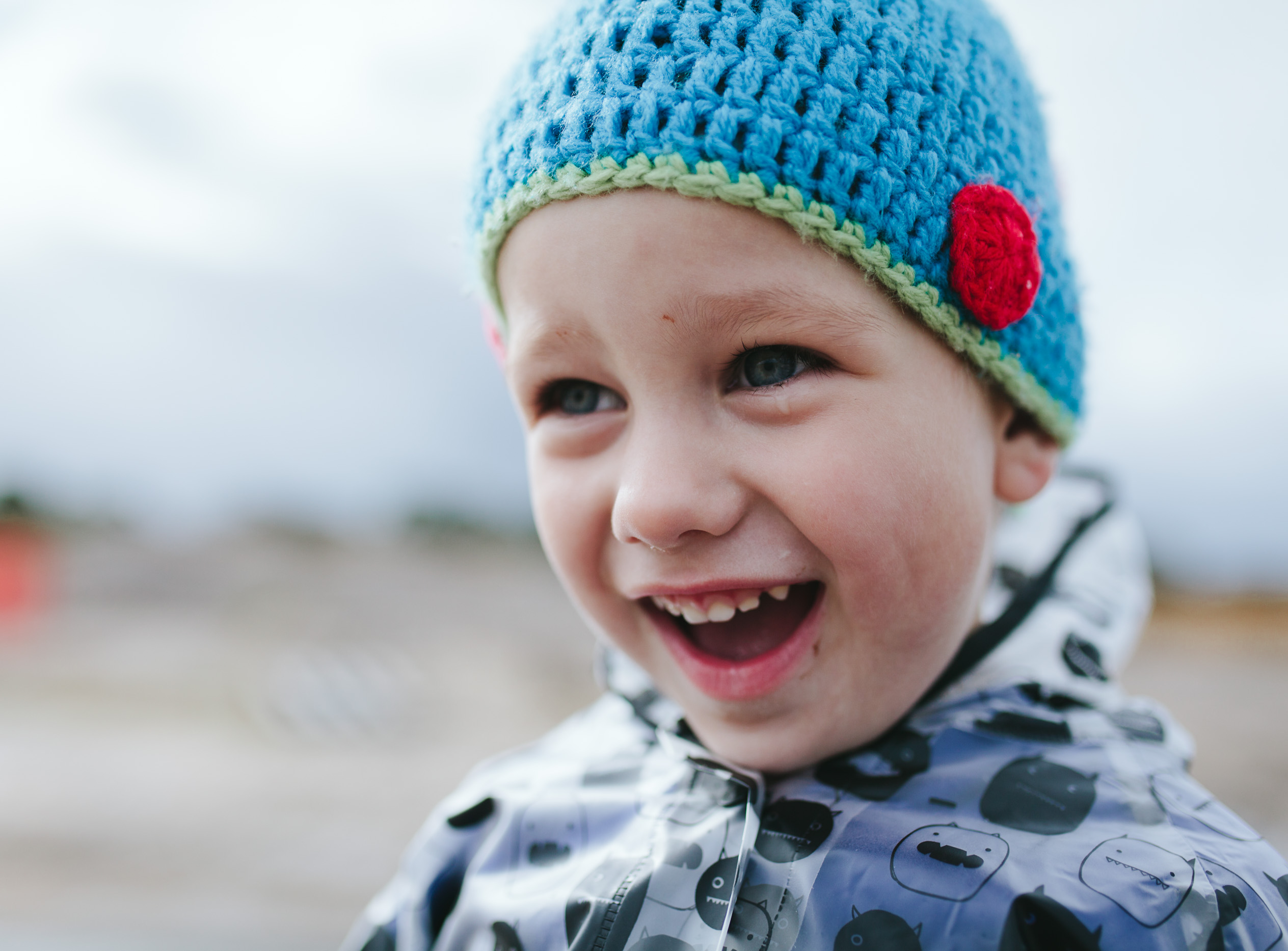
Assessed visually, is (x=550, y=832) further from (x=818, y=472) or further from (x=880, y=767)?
(x=818, y=472)

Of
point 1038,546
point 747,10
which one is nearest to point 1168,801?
point 1038,546

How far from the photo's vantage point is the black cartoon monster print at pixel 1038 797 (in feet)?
1.96

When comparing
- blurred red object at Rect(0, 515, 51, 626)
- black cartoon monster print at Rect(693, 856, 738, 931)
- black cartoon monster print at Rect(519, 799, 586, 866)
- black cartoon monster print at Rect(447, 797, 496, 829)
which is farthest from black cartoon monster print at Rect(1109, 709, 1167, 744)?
blurred red object at Rect(0, 515, 51, 626)

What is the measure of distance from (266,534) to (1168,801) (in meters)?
7.59

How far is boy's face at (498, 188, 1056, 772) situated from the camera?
58cm

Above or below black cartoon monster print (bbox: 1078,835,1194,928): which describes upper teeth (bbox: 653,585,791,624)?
above

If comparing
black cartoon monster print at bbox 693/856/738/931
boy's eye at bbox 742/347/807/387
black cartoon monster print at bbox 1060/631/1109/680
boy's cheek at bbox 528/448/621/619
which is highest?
boy's eye at bbox 742/347/807/387

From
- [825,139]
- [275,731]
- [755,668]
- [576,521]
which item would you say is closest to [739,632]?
[755,668]

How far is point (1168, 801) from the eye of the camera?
0.62m

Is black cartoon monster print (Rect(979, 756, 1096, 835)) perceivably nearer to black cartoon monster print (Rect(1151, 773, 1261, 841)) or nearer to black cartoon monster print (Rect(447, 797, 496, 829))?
black cartoon monster print (Rect(1151, 773, 1261, 841))

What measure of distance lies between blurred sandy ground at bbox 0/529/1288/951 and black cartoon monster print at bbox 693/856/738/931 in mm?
1584

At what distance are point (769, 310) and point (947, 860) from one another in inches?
15.2

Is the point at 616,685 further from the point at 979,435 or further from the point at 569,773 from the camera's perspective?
the point at 979,435

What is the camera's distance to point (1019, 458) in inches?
29.0
